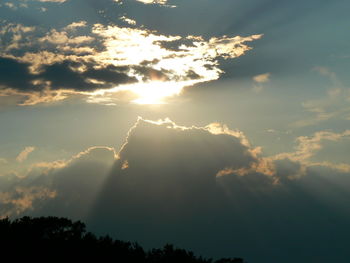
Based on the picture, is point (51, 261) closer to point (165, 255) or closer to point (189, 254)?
point (165, 255)

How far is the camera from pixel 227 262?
8144cm

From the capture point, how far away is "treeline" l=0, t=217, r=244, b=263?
6478 cm

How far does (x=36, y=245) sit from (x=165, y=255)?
2528 cm

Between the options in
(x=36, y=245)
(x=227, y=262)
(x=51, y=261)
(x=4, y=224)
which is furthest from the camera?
(x=227, y=262)

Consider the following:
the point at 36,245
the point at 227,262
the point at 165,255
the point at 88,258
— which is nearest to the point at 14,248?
the point at 36,245

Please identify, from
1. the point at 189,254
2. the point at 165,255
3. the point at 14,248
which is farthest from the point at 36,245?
the point at 189,254

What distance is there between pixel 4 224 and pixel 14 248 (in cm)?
1345

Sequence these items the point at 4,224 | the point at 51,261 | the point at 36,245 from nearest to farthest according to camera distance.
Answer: the point at 51,261
the point at 36,245
the point at 4,224

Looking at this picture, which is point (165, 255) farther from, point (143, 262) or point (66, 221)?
point (66, 221)

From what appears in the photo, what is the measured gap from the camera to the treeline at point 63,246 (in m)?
64.8

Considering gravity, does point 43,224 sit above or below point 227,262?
above

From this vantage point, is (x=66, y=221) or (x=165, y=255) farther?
(x=66, y=221)

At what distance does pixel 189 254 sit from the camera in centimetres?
7775

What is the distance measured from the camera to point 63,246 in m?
69.3
